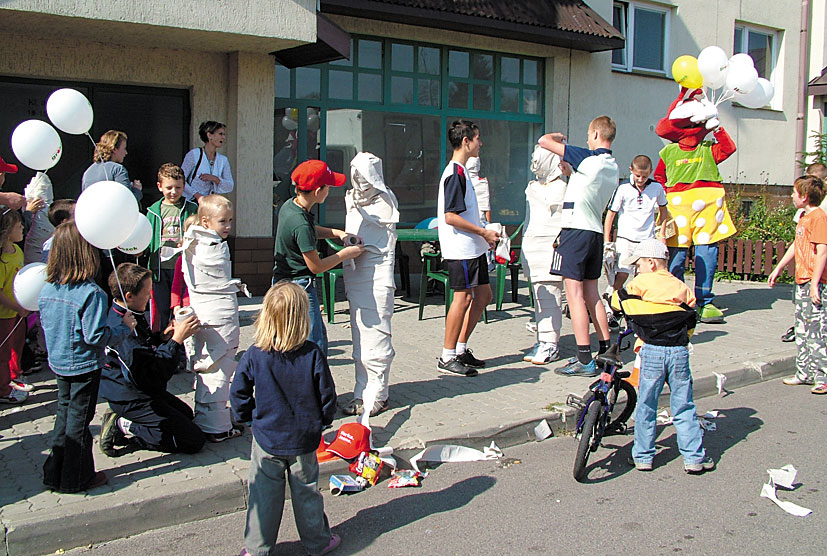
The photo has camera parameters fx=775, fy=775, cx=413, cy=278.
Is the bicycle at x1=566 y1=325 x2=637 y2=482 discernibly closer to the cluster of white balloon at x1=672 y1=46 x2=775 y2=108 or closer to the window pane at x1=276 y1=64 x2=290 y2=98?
the cluster of white balloon at x1=672 y1=46 x2=775 y2=108

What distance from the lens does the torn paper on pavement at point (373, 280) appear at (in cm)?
543

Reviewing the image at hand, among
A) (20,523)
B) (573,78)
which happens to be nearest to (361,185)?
(20,523)

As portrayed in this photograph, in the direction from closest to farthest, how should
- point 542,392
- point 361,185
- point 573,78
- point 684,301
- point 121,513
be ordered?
point 121,513
point 684,301
point 361,185
point 542,392
point 573,78

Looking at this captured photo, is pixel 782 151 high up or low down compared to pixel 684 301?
up

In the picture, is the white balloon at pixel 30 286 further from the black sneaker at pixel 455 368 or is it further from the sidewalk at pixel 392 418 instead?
the black sneaker at pixel 455 368

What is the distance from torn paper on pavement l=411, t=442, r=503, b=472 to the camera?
16.1 ft

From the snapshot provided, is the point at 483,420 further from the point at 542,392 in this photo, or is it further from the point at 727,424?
the point at 727,424

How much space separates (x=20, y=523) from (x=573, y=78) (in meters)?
11.8

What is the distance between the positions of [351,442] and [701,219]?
248 inches

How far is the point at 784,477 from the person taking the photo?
4508 millimetres

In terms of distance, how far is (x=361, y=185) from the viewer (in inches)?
212

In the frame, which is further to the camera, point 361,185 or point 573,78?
point 573,78

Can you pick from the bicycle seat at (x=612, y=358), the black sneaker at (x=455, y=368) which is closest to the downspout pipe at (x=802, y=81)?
the black sneaker at (x=455, y=368)

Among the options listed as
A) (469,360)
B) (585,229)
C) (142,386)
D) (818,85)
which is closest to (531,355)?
(469,360)
